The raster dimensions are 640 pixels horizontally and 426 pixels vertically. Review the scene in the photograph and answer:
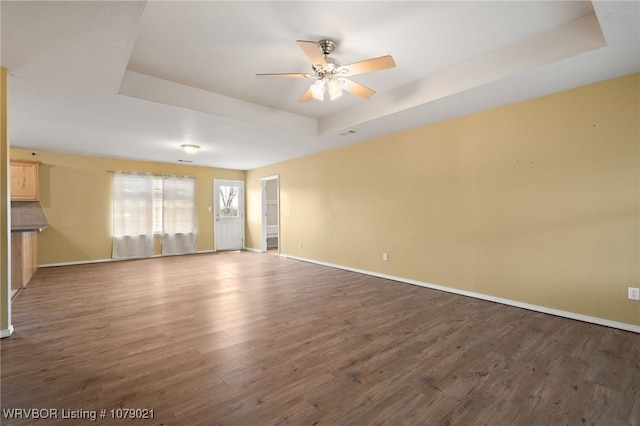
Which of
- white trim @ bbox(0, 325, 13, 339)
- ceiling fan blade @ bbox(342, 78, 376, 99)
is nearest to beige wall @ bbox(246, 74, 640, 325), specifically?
ceiling fan blade @ bbox(342, 78, 376, 99)

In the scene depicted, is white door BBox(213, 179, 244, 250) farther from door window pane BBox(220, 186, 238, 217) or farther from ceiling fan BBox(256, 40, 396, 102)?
ceiling fan BBox(256, 40, 396, 102)

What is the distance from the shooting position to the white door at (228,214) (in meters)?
8.09

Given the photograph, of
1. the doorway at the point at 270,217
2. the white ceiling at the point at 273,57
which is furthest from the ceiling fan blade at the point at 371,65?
the doorway at the point at 270,217

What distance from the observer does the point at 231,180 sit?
27.4 ft

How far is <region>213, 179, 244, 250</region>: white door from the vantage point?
809 centimetres

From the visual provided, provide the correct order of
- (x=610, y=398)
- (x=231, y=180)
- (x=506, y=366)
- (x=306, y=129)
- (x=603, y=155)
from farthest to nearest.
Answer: (x=231, y=180) → (x=306, y=129) → (x=603, y=155) → (x=506, y=366) → (x=610, y=398)

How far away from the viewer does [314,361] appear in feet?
6.93

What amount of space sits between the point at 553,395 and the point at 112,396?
2.75m

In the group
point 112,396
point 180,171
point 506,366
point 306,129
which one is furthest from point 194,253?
point 506,366

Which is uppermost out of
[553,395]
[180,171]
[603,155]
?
[180,171]

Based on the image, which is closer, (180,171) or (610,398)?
(610,398)

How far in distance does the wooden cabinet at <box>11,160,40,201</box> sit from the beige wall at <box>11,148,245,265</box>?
303mm

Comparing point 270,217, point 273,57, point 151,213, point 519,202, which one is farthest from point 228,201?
point 519,202

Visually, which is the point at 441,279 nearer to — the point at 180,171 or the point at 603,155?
the point at 603,155
